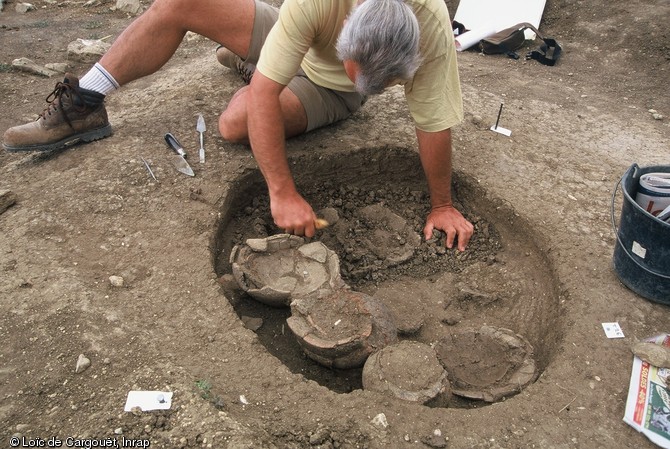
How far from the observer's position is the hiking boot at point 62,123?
10.3 ft

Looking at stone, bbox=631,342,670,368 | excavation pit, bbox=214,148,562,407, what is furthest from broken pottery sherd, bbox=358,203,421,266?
stone, bbox=631,342,670,368

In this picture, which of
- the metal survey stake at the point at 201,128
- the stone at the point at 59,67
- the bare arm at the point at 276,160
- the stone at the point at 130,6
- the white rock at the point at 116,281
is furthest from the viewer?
the stone at the point at 130,6

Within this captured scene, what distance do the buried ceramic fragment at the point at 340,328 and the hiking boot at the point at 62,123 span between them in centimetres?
181

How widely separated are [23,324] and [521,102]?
345 centimetres

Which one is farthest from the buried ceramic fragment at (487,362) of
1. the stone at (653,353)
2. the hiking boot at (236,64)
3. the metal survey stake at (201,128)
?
the hiking boot at (236,64)

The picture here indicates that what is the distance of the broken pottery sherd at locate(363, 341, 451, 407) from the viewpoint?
83.2 inches

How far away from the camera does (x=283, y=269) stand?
2.70 meters

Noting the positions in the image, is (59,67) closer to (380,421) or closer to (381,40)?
(381,40)

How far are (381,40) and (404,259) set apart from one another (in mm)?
1254

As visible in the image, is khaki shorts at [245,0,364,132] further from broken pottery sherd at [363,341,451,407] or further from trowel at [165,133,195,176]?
broken pottery sherd at [363,341,451,407]

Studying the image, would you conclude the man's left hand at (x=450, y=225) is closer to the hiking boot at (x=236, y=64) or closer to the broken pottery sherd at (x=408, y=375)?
the broken pottery sherd at (x=408, y=375)

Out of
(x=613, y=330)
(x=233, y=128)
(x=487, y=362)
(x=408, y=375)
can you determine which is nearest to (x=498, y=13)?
(x=233, y=128)

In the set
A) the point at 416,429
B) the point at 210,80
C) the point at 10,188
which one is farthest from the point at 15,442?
the point at 210,80

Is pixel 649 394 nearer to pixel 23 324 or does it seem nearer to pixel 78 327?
pixel 78 327
